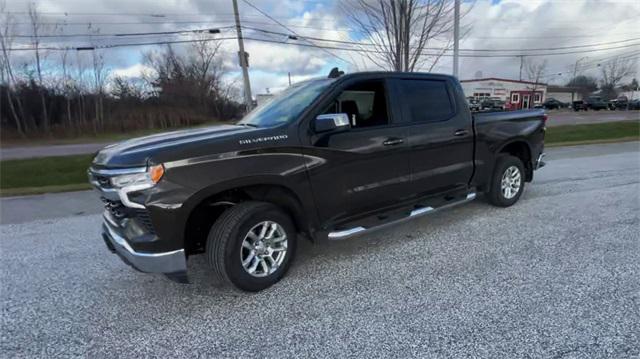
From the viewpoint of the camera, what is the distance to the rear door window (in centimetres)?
420

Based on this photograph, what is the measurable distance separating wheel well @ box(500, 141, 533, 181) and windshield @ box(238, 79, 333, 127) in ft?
11.2

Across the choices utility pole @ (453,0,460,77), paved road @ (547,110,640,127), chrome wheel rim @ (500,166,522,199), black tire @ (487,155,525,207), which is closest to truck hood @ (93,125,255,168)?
black tire @ (487,155,525,207)

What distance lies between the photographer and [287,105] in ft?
12.6

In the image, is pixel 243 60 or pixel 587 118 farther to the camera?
pixel 587 118

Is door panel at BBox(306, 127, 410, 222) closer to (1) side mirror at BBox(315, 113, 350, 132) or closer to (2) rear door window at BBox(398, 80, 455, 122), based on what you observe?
(1) side mirror at BBox(315, 113, 350, 132)

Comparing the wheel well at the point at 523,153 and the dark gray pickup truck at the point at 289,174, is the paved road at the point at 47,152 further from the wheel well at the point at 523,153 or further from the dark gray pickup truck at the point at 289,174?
the wheel well at the point at 523,153

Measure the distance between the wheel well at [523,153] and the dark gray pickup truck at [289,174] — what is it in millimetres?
1043

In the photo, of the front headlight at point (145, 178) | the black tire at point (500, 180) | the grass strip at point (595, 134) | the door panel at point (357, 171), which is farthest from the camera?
the grass strip at point (595, 134)

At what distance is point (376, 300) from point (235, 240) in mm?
1281

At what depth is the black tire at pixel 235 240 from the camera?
9.83 feet

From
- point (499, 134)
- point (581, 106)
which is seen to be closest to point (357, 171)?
point (499, 134)

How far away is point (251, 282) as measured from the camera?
3.18 m

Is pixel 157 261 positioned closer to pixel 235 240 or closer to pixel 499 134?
pixel 235 240

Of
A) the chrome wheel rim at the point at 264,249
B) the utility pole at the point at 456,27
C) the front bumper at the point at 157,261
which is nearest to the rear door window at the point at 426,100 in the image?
the chrome wheel rim at the point at 264,249
